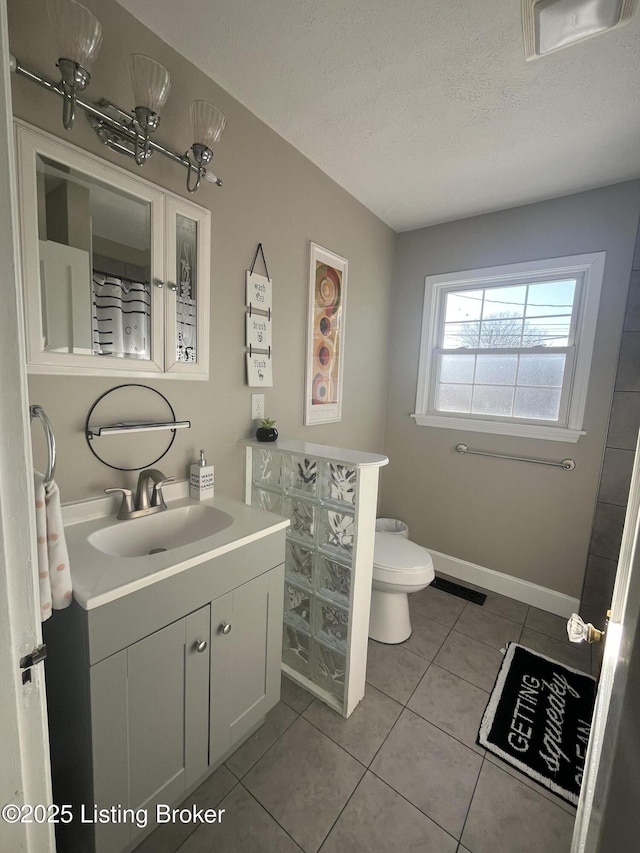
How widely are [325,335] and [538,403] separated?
1.46m

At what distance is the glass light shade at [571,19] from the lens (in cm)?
107

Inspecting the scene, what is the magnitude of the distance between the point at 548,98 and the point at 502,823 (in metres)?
Result: 2.69

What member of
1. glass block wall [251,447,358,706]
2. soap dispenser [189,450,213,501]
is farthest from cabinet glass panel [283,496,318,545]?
soap dispenser [189,450,213,501]

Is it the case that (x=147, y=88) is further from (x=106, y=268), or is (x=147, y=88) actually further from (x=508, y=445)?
(x=508, y=445)

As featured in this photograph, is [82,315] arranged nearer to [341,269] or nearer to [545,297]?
[341,269]

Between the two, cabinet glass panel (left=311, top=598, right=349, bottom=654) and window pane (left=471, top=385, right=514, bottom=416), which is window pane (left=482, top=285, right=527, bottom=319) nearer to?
window pane (left=471, top=385, right=514, bottom=416)

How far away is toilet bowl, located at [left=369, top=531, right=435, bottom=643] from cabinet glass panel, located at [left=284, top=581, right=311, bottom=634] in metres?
0.40

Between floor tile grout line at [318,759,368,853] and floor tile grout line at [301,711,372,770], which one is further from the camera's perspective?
floor tile grout line at [301,711,372,770]

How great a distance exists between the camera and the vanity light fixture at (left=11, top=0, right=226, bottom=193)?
0.90 m

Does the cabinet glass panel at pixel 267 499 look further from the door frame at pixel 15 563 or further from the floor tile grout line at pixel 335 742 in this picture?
the door frame at pixel 15 563

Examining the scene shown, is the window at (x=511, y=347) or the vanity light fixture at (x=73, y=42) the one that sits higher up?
the vanity light fixture at (x=73, y=42)

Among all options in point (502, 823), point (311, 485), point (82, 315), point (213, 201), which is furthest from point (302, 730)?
point (213, 201)

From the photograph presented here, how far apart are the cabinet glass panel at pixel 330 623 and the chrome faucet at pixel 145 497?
831 mm

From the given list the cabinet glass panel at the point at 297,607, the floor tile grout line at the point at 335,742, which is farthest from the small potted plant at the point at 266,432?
the floor tile grout line at the point at 335,742
